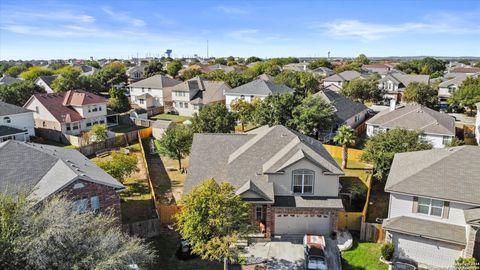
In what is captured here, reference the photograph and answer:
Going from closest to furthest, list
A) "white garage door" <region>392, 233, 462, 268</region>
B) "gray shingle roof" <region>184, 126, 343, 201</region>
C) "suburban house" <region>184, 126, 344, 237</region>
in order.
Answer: "white garage door" <region>392, 233, 462, 268</region>, "suburban house" <region>184, 126, 344, 237</region>, "gray shingle roof" <region>184, 126, 343, 201</region>

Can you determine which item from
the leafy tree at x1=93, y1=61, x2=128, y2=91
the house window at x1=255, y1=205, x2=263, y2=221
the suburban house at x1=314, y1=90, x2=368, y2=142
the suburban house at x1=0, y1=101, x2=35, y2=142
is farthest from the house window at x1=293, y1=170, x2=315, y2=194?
the leafy tree at x1=93, y1=61, x2=128, y2=91

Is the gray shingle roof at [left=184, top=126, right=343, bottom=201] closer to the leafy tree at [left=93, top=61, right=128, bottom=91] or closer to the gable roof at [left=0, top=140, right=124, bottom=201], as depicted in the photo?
the gable roof at [left=0, top=140, right=124, bottom=201]

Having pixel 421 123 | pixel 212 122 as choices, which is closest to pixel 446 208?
pixel 421 123

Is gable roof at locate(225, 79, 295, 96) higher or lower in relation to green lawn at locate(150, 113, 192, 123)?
higher

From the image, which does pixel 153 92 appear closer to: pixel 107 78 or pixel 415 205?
pixel 107 78

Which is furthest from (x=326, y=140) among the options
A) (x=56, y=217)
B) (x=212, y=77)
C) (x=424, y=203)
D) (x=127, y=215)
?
(x=212, y=77)

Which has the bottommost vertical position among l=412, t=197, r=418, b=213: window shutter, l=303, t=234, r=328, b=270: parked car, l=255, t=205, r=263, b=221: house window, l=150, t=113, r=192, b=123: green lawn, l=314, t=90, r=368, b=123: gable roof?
l=303, t=234, r=328, b=270: parked car
